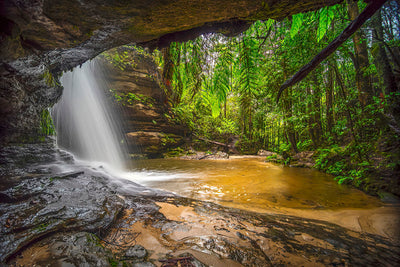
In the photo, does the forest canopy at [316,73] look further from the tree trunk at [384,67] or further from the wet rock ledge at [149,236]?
the wet rock ledge at [149,236]

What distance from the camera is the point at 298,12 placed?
163 centimetres

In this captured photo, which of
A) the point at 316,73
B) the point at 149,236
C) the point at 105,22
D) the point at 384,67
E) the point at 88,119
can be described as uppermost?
the point at 316,73

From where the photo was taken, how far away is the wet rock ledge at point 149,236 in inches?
41.6

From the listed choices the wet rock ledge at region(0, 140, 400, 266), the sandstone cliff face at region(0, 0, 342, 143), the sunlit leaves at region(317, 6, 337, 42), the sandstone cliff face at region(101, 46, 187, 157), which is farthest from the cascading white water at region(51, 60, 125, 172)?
the sunlit leaves at region(317, 6, 337, 42)

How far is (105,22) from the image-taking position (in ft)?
5.27

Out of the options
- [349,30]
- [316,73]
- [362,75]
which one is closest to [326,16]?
[349,30]

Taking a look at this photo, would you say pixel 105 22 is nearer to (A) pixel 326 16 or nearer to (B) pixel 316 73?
(A) pixel 326 16

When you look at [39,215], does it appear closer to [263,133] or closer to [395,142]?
[395,142]

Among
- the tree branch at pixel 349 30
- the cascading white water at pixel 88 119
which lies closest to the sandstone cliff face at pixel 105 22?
the tree branch at pixel 349 30

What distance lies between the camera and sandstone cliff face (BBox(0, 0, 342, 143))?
1.32m

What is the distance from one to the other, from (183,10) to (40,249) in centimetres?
226

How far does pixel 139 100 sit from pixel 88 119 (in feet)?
10.3

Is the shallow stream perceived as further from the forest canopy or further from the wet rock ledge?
the forest canopy

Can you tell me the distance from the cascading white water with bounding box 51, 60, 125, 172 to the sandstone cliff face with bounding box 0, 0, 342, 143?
6.35 meters
